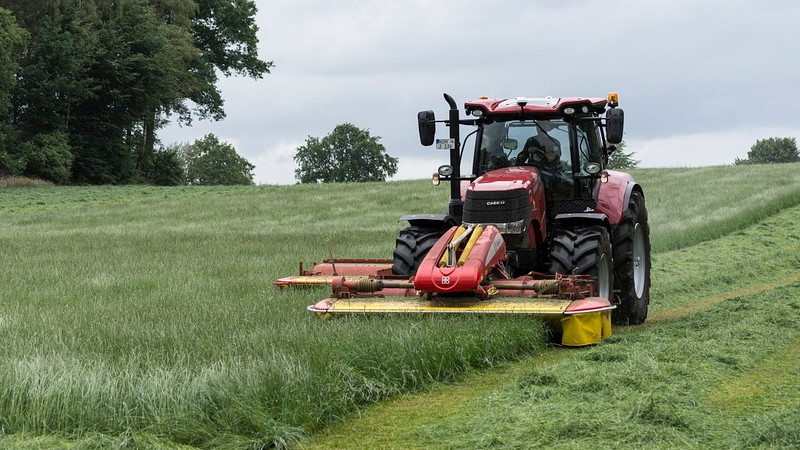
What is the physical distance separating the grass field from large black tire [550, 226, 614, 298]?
0.86 metres

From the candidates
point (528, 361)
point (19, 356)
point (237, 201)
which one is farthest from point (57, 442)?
point (237, 201)

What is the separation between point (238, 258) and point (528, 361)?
32.6ft

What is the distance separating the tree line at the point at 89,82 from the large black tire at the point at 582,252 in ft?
129

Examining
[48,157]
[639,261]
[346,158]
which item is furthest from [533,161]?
[346,158]

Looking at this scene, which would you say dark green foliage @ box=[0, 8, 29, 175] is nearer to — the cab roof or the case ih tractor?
the case ih tractor

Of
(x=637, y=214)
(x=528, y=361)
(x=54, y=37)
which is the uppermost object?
(x=54, y=37)

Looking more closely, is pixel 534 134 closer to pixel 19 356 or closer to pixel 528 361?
pixel 528 361

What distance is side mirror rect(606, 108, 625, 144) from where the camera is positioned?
10.5 meters

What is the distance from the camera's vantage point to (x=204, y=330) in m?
8.96

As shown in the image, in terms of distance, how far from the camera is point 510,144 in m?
11.1

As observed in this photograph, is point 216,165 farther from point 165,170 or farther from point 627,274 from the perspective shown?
point 627,274

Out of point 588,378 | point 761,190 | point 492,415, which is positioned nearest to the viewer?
point 492,415

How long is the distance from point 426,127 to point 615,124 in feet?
6.21

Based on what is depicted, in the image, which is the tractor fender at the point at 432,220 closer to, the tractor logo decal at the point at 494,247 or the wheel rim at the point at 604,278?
the tractor logo decal at the point at 494,247
